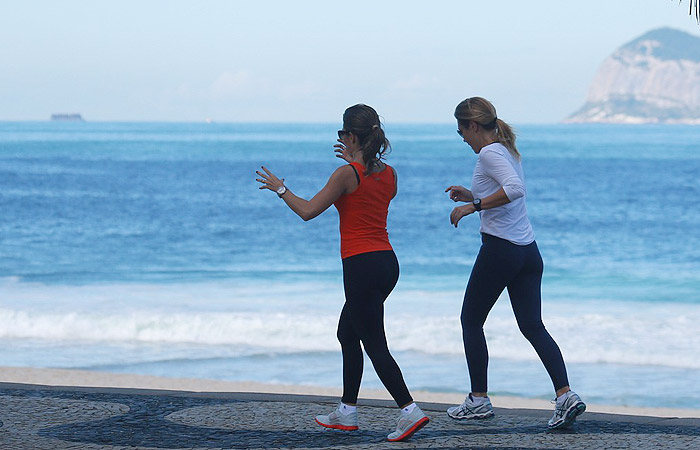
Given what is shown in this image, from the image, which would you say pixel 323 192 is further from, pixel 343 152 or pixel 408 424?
pixel 408 424

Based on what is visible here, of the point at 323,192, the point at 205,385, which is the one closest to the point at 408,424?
the point at 323,192

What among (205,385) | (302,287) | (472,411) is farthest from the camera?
(302,287)

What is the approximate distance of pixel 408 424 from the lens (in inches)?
188

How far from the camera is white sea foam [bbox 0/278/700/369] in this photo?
39.7ft

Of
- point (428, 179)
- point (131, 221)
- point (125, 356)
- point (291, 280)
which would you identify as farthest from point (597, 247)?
point (428, 179)

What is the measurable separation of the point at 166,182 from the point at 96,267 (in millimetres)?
31987

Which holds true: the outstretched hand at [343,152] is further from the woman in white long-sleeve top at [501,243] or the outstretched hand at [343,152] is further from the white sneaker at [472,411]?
the white sneaker at [472,411]

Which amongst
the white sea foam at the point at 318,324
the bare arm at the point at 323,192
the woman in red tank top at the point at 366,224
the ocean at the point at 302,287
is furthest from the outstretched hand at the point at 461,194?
the white sea foam at the point at 318,324

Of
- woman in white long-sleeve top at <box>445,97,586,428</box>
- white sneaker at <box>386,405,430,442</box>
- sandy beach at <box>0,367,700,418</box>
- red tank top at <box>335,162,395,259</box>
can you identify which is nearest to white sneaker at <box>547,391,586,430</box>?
woman in white long-sleeve top at <box>445,97,586,428</box>

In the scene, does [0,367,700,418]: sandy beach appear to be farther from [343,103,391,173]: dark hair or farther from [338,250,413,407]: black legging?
[343,103,391,173]: dark hair

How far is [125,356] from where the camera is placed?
11648mm

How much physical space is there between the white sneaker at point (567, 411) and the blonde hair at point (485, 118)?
49.5 inches

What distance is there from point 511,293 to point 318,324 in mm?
8449

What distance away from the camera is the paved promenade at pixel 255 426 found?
4816 mm
